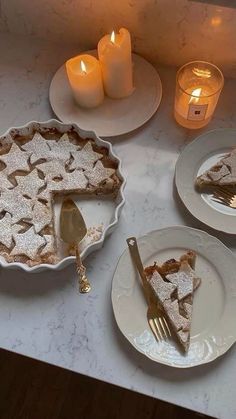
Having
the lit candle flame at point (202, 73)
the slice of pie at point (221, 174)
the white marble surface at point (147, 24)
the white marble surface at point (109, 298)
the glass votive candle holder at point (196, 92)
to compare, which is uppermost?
the white marble surface at point (147, 24)

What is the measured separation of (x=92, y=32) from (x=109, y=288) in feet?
1.73

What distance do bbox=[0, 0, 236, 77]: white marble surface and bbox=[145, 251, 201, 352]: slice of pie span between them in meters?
0.40

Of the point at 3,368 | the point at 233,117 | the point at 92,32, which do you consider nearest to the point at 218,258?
the point at 233,117

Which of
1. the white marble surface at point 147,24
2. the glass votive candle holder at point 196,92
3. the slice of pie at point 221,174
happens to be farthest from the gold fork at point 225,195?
the white marble surface at point 147,24

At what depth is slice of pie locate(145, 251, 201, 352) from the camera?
0.68 metres

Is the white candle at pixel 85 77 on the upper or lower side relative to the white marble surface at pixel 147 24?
lower

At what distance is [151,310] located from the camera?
2.31ft

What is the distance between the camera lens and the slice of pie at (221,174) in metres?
0.78

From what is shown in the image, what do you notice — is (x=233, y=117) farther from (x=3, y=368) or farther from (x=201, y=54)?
(x=3, y=368)

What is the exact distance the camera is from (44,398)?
1235 mm

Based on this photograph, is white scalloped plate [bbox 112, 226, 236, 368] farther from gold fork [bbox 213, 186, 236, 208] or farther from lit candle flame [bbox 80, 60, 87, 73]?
lit candle flame [bbox 80, 60, 87, 73]

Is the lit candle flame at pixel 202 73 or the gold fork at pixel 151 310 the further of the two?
the lit candle flame at pixel 202 73

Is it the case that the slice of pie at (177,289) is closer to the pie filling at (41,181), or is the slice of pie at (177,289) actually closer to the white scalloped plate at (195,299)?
the white scalloped plate at (195,299)

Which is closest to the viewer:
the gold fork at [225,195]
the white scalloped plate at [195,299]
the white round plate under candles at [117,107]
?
the white scalloped plate at [195,299]
